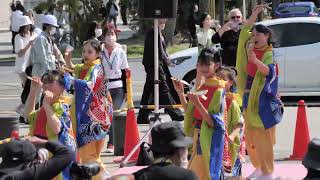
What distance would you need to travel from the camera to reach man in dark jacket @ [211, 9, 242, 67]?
12.9 meters

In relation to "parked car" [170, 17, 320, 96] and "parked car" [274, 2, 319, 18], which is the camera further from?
"parked car" [274, 2, 319, 18]

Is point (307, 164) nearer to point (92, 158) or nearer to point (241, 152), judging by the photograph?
point (241, 152)

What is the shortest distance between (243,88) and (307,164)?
4676 mm

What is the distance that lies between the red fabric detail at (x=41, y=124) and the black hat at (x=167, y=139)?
273 cm

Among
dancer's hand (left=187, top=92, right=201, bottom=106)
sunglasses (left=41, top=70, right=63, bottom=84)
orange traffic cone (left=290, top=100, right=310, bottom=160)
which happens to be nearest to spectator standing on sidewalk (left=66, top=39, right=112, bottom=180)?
sunglasses (left=41, top=70, right=63, bottom=84)

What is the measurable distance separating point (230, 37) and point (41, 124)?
230 inches

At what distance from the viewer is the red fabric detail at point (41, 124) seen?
779 cm

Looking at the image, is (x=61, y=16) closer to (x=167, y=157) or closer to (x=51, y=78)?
(x=51, y=78)

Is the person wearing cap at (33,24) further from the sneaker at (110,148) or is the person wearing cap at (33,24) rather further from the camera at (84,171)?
the camera at (84,171)

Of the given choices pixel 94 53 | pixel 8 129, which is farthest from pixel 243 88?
pixel 8 129

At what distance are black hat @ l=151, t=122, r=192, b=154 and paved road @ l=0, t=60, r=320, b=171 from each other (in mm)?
5295

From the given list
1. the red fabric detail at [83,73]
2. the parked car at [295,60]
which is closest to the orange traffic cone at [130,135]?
the red fabric detail at [83,73]

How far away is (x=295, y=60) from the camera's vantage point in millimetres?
16469

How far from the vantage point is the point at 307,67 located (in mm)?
16469
